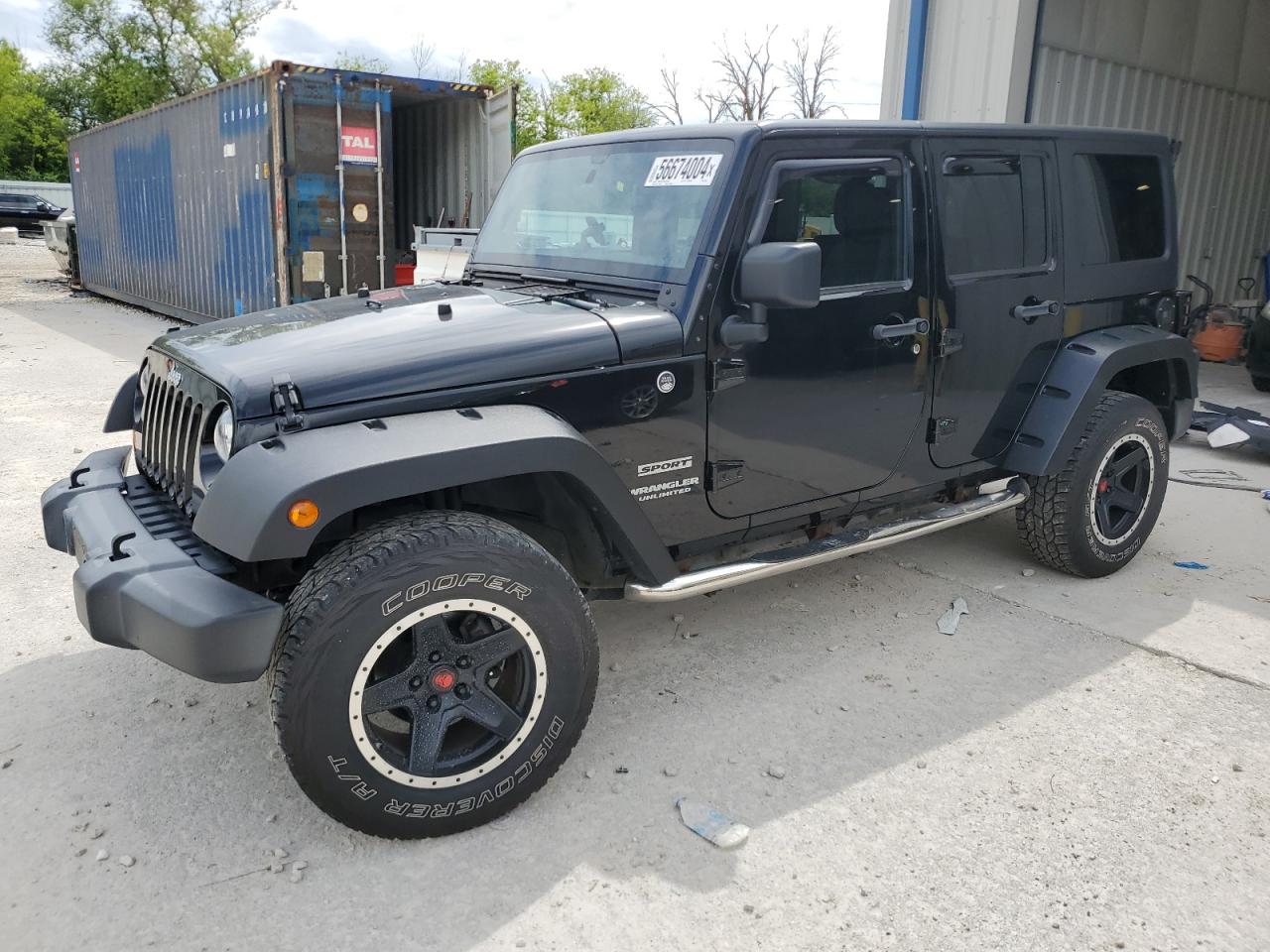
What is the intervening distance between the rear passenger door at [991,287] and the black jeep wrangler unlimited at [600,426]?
0.01 m

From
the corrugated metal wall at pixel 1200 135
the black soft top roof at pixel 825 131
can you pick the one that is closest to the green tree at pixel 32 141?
the corrugated metal wall at pixel 1200 135

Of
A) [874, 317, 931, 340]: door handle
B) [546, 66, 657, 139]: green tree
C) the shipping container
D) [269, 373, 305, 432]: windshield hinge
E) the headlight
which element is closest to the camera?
[269, 373, 305, 432]: windshield hinge

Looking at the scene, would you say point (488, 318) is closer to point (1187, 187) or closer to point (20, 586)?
point (20, 586)

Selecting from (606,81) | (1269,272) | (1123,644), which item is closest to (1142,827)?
(1123,644)

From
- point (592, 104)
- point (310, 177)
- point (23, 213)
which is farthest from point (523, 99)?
point (310, 177)

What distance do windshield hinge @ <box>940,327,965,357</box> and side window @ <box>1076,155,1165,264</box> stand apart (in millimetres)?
935

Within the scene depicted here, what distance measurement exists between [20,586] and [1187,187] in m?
12.8

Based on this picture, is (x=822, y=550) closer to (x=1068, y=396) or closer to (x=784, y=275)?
(x=784, y=275)

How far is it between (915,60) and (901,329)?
5481 mm

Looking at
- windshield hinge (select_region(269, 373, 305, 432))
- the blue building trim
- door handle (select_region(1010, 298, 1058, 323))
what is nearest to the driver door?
door handle (select_region(1010, 298, 1058, 323))

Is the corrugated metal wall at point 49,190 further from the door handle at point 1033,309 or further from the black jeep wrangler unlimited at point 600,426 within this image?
the door handle at point 1033,309

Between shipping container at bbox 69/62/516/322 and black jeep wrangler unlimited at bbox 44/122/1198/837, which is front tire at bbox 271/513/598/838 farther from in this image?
shipping container at bbox 69/62/516/322

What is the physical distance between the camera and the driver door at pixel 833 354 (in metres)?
3.41

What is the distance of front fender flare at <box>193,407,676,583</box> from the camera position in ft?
8.04
